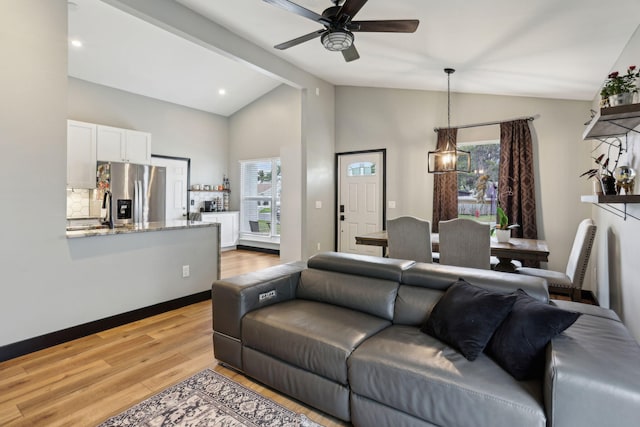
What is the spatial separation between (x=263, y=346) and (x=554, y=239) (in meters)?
4.16

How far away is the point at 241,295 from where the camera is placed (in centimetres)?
230

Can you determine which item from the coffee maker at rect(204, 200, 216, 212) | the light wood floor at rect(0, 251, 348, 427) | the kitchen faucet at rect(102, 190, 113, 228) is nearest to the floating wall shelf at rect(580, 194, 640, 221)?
the light wood floor at rect(0, 251, 348, 427)

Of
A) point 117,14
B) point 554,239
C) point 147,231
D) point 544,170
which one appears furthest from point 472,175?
point 117,14

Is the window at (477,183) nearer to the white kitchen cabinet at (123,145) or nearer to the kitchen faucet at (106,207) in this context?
the kitchen faucet at (106,207)

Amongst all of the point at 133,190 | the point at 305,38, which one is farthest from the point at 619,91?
the point at 133,190

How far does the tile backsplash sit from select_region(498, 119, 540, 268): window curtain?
6.31 metres

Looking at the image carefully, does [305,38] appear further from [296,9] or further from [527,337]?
[527,337]

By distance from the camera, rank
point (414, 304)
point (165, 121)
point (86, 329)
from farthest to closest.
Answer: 1. point (165, 121)
2. point (86, 329)
3. point (414, 304)

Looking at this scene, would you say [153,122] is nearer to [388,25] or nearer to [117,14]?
[117,14]

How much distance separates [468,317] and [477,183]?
137 inches

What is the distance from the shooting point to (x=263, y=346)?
2137 mm

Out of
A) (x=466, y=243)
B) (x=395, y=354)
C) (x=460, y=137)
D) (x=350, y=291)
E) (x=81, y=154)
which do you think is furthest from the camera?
(x=81, y=154)

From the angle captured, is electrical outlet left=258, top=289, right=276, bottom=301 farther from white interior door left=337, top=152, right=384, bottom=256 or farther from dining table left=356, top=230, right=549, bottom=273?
white interior door left=337, top=152, right=384, bottom=256

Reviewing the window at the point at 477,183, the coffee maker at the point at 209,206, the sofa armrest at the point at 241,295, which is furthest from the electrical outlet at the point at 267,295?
the coffee maker at the point at 209,206
